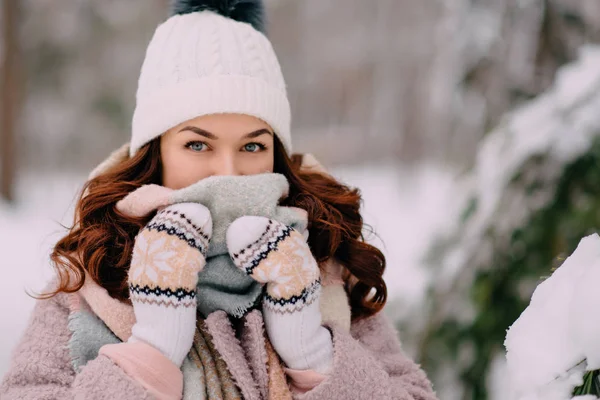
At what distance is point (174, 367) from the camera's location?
135cm

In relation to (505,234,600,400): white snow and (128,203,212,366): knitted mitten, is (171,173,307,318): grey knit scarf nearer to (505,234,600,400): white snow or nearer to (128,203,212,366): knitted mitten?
(128,203,212,366): knitted mitten

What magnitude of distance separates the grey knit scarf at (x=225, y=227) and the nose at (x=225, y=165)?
0.07m

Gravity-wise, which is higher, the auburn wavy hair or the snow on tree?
the snow on tree

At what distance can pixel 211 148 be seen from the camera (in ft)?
5.38

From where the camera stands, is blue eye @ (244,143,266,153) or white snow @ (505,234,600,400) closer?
white snow @ (505,234,600,400)

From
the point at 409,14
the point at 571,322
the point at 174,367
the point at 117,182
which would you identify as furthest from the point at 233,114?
the point at 409,14

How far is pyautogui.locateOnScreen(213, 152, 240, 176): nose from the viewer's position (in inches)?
63.2

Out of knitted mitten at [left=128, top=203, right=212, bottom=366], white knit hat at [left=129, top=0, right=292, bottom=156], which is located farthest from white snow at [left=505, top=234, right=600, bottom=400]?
white knit hat at [left=129, top=0, right=292, bottom=156]

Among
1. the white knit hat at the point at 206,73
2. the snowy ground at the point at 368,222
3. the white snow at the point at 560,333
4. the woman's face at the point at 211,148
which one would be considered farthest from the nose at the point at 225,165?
the white snow at the point at 560,333

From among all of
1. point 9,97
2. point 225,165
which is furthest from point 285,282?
point 9,97

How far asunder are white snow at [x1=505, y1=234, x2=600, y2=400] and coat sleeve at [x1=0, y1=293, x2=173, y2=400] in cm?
78

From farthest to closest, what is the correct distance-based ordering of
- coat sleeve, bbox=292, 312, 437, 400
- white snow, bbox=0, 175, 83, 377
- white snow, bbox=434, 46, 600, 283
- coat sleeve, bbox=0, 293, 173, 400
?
white snow, bbox=0, 175, 83, 377, white snow, bbox=434, 46, 600, 283, coat sleeve, bbox=292, 312, 437, 400, coat sleeve, bbox=0, 293, 173, 400

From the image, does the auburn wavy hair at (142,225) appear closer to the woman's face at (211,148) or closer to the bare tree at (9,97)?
the woman's face at (211,148)

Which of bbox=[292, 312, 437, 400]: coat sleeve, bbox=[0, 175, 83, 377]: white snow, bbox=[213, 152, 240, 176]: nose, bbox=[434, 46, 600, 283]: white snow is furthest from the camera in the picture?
bbox=[0, 175, 83, 377]: white snow
